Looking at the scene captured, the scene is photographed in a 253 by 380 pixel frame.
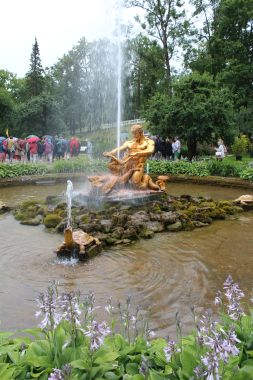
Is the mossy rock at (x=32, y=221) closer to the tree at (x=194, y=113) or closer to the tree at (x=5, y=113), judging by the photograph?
the tree at (x=194, y=113)

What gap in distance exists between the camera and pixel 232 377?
2.92 metres

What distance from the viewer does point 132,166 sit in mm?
12789

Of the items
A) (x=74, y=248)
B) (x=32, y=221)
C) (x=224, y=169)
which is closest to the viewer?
(x=74, y=248)

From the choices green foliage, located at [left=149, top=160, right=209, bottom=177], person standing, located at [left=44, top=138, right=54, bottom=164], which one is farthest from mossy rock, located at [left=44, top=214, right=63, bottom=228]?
person standing, located at [left=44, top=138, right=54, bottom=164]

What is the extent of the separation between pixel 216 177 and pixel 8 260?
1197 centimetres

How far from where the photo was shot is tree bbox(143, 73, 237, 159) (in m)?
22.2

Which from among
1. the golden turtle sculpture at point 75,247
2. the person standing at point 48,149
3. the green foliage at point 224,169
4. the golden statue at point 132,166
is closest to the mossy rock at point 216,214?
the golden statue at point 132,166

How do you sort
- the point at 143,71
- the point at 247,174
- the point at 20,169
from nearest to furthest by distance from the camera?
the point at 247,174, the point at 20,169, the point at 143,71

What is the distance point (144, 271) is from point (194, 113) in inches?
626

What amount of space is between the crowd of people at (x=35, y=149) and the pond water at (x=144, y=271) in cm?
1298

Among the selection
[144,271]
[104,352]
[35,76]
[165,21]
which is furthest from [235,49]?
[104,352]

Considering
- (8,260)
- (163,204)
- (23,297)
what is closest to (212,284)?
A: (23,297)

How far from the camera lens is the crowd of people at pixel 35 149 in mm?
22781

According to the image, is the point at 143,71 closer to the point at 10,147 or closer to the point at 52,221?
the point at 10,147
